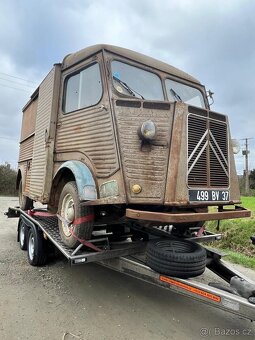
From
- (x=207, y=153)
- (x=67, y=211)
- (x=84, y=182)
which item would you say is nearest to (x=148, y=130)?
(x=207, y=153)

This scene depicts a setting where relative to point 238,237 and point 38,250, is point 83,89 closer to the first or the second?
point 38,250

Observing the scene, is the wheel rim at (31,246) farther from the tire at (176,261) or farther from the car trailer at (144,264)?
the tire at (176,261)

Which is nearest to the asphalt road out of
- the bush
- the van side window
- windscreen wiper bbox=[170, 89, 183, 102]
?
the van side window

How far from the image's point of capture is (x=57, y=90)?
16.8 ft

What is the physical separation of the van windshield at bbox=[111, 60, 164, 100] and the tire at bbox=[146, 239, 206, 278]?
6.63ft

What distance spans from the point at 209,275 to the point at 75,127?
3.08m

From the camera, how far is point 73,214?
4250 mm

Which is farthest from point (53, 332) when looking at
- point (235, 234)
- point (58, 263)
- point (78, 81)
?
point (235, 234)

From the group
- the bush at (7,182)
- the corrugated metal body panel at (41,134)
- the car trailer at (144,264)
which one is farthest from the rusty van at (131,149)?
the bush at (7,182)

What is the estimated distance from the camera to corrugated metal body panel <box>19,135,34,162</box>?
22.5 feet

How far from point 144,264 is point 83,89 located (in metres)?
2.55

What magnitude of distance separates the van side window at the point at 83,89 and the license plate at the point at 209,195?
1731mm

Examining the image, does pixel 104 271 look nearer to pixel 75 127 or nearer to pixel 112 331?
pixel 112 331

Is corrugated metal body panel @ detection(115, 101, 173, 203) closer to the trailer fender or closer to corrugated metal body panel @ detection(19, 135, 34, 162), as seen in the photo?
the trailer fender
